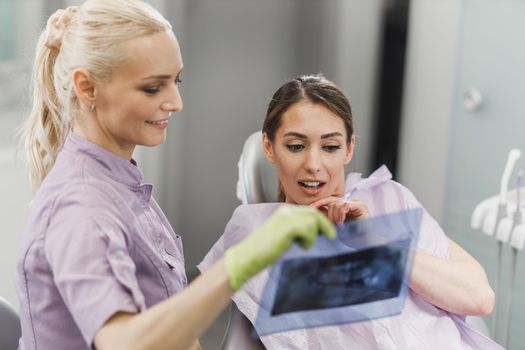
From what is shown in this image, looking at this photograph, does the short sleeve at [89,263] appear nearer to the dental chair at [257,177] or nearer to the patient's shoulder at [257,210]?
the patient's shoulder at [257,210]

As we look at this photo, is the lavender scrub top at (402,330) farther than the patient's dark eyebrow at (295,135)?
No

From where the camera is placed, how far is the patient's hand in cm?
149

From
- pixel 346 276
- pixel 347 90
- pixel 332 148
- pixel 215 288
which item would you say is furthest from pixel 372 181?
pixel 347 90

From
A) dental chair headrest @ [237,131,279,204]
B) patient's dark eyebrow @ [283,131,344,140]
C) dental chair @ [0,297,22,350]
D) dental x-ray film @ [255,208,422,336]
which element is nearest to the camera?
dental x-ray film @ [255,208,422,336]

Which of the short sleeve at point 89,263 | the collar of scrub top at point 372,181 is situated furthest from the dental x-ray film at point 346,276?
the collar of scrub top at point 372,181

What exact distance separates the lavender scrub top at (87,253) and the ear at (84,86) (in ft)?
0.22

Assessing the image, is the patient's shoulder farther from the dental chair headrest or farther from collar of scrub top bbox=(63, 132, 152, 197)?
collar of scrub top bbox=(63, 132, 152, 197)

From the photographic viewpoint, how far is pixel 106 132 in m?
1.19

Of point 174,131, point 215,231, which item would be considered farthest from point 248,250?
point 215,231

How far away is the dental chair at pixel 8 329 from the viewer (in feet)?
4.52

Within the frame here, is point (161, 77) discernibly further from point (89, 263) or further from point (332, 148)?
point (332, 148)

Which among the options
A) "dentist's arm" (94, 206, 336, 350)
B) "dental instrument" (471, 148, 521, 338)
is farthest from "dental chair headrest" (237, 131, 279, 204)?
"dentist's arm" (94, 206, 336, 350)

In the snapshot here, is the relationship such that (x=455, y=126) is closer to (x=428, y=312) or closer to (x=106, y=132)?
(x=428, y=312)

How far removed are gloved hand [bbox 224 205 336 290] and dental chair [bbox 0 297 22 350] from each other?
0.60 m
